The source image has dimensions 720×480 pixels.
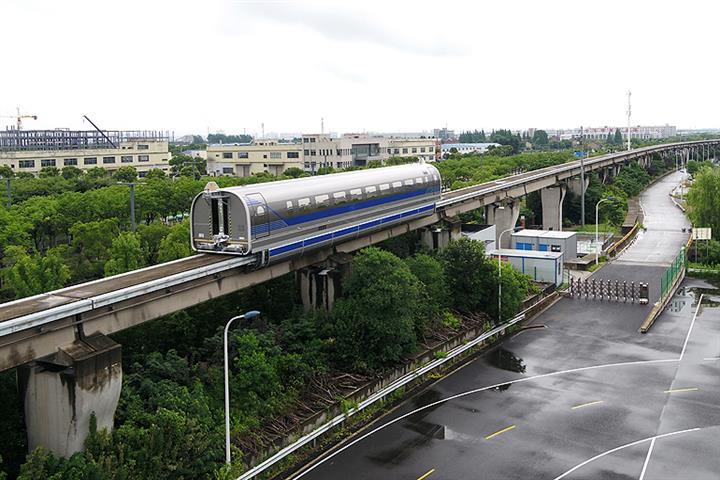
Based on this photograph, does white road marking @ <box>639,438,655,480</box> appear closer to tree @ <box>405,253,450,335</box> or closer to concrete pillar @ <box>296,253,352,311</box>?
tree @ <box>405,253,450,335</box>

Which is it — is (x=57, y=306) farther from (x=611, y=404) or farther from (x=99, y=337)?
(x=611, y=404)

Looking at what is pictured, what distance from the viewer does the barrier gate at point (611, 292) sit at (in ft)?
152

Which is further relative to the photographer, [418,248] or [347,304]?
[418,248]

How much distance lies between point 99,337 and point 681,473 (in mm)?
19798

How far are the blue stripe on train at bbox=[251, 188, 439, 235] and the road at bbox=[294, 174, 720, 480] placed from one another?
9575 millimetres

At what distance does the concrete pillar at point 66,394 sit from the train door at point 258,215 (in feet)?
29.2

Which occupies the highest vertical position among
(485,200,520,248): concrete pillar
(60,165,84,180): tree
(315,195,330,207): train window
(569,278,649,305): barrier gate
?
(60,165,84,180): tree

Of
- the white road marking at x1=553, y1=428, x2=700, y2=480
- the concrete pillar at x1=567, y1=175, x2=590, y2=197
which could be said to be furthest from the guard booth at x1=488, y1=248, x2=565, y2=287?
the concrete pillar at x1=567, y1=175, x2=590, y2=197

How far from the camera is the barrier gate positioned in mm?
46406

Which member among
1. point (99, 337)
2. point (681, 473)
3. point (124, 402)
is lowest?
point (681, 473)

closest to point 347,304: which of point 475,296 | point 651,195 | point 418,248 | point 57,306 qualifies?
point 475,296

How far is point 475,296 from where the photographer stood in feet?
132

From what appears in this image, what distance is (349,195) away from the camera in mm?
36812

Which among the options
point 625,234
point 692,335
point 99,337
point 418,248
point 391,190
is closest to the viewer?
point 99,337
